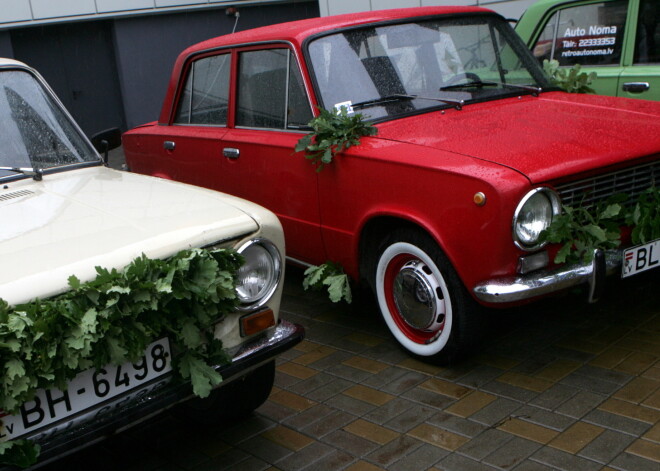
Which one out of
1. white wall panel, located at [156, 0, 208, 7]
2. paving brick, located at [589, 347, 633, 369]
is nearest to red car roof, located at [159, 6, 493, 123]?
paving brick, located at [589, 347, 633, 369]

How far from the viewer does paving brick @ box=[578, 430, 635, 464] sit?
288cm

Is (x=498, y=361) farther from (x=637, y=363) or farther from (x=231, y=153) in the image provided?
(x=231, y=153)

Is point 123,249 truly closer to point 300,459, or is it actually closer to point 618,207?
point 300,459

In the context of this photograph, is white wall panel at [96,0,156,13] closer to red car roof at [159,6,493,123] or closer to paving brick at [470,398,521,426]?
red car roof at [159,6,493,123]

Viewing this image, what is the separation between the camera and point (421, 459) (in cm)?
299

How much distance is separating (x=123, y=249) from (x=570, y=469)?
1.80 m

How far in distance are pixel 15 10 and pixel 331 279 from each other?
11.4m

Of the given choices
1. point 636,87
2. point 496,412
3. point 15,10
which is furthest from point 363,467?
point 15,10

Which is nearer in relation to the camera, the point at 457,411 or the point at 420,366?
the point at 457,411

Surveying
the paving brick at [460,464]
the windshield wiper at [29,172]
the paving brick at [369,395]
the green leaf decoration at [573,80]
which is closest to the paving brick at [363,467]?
the paving brick at [460,464]

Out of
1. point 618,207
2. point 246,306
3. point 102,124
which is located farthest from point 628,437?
point 102,124

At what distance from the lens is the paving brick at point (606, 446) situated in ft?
9.46

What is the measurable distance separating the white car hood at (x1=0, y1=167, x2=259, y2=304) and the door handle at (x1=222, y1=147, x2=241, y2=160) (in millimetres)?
1344

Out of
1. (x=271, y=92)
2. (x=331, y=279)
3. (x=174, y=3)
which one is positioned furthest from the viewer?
(x=174, y=3)
